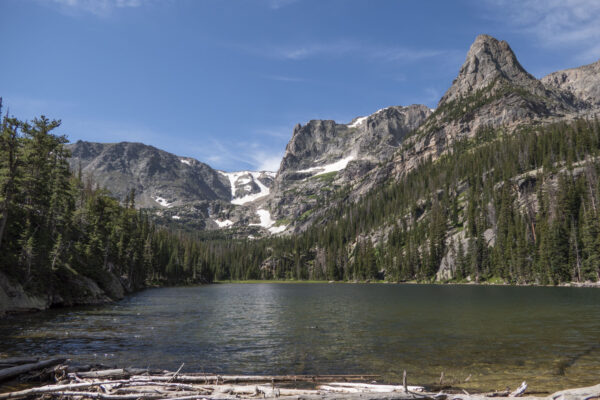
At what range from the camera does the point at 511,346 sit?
77.3ft

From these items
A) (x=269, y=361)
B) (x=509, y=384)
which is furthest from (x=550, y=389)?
(x=269, y=361)

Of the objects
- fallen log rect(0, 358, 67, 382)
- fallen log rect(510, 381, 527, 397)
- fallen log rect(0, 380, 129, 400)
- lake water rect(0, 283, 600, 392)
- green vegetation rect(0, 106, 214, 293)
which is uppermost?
green vegetation rect(0, 106, 214, 293)

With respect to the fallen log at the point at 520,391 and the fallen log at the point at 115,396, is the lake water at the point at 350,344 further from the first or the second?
the fallen log at the point at 115,396

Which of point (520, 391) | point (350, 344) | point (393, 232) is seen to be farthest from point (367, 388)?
point (393, 232)

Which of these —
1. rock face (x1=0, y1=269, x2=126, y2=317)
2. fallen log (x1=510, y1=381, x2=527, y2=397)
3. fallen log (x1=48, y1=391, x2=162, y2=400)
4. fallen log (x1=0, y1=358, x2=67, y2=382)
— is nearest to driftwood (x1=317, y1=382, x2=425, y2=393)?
fallen log (x1=510, y1=381, x2=527, y2=397)

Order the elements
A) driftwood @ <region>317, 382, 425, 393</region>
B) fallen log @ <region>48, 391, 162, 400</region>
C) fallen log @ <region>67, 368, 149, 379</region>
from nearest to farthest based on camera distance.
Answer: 1. fallen log @ <region>48, 391, 162, 400</region>
2. driftwood @ <region>317, 382, 425, 393</region>
3. fallen log @ <region>67, 368, 149, 379</region>

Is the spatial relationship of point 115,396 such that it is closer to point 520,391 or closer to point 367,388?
point 367,388

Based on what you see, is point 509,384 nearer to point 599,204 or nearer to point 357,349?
point 357,349

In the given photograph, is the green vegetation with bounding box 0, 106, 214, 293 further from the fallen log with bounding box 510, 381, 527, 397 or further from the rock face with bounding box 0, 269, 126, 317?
the fallen log with bounding box 510, 381, 527, 397

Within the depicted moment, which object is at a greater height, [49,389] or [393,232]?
[393,232]

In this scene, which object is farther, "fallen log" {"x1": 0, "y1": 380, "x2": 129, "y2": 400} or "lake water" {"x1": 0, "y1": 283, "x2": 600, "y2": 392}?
"lake water" {"x1": 0, "y1": 283, "x2": 600, "y2": 392}

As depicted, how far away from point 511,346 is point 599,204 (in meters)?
115

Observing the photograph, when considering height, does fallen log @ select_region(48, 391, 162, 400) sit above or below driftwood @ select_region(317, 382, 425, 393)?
above

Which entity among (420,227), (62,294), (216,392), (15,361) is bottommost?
(62,294)
